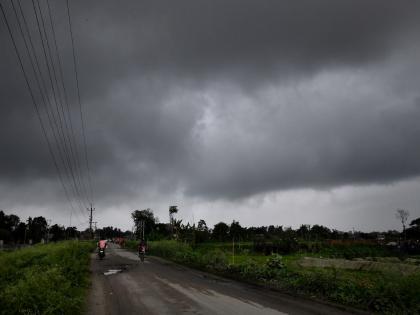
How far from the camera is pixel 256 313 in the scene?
39.5ft

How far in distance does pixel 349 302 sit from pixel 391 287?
1.69 meters

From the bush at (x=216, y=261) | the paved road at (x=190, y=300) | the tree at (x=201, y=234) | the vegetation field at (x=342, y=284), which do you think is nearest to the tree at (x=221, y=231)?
the tree at (x=201, y=234)

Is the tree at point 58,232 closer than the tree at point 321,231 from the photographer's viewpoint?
No

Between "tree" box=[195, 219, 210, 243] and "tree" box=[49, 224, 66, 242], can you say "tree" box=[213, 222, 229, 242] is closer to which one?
"tree" box=[195, 219, 210, 243]

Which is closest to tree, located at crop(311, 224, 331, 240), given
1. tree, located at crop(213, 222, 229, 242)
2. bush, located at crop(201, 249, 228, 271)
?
tree, located at crop(213, 222, 229, 242)

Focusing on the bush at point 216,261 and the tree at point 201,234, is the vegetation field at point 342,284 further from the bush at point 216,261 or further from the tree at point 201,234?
the tree at point 201,234

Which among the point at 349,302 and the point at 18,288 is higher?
the point at 18,288

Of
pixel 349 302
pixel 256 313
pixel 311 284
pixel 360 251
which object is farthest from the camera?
pixel 360 251


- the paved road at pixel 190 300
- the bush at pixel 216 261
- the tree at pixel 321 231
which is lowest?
the paved road at pixel 190 300

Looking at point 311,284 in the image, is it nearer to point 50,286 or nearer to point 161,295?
point 161,295

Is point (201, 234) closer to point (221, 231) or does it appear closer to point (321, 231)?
point (221, 231)

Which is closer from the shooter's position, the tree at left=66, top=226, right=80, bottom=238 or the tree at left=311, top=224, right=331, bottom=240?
the tree at left=311, top=224, right=331, bottom=240

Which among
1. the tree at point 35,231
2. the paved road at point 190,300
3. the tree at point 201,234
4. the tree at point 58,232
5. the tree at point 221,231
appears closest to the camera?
the paved road at point 190,300

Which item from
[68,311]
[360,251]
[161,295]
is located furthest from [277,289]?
[360,251]
